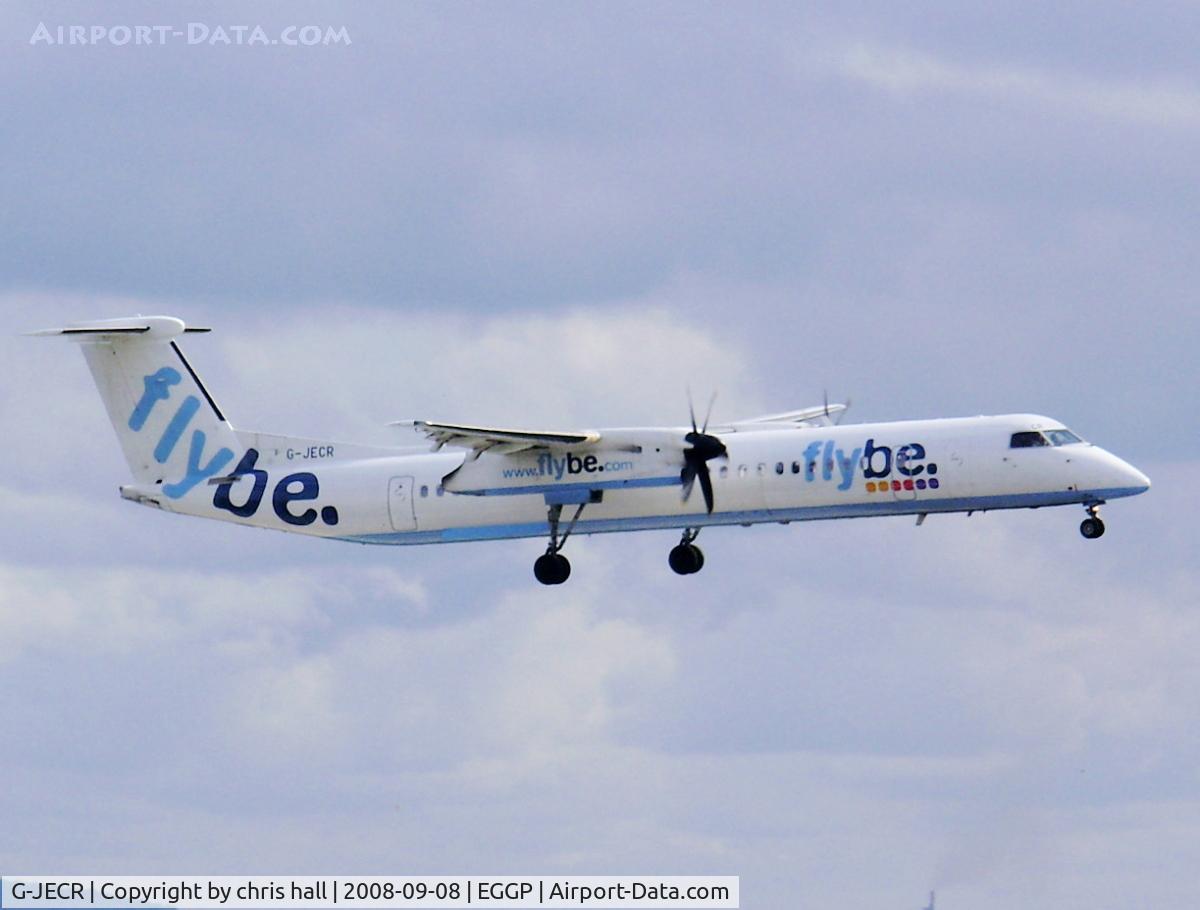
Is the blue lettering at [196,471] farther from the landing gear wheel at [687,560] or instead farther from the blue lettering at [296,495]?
the landing gear wheel at [687,560]

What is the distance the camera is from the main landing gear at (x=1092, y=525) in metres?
32.7

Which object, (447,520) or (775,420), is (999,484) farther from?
(447,520)

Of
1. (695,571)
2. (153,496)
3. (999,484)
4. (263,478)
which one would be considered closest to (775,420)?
(695,571)

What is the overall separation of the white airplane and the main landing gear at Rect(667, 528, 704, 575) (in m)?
0.04

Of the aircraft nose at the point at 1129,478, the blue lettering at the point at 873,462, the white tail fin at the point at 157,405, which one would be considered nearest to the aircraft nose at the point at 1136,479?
the aircraft nose at the point at 1129,478

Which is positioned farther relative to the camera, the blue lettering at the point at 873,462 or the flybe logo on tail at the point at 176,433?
the flybe logo on tail at the point at 176,433

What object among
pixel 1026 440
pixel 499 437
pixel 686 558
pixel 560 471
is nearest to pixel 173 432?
pixel 499 437

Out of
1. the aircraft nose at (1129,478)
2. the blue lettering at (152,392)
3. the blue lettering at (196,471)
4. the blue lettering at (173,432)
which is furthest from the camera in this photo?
the blue lettering at (152,392)

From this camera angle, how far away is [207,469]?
38.1 meters

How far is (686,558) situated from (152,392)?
37.9ft

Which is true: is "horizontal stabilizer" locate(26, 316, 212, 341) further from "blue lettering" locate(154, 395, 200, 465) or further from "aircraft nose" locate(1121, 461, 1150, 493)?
"aircraft nose" locate(1121, 461, 1150, 493)

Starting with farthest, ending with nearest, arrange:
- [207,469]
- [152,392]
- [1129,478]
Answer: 1. [152,392]
2. [207,469]
3. [1129,478]

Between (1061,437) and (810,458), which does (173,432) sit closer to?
(810,458)

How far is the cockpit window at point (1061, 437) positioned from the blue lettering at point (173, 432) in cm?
1713
